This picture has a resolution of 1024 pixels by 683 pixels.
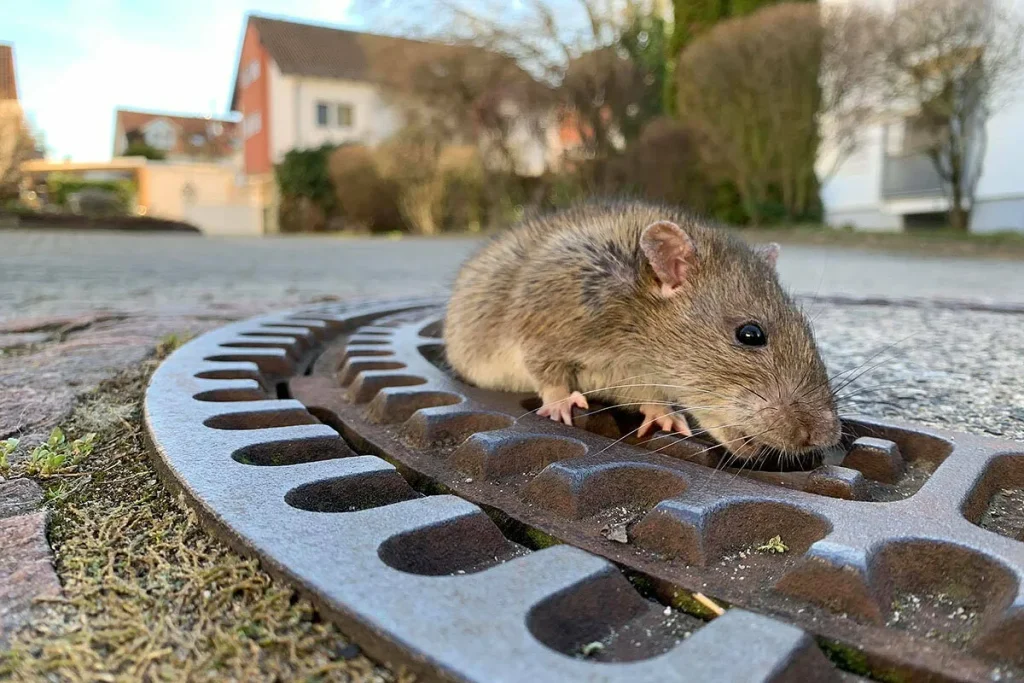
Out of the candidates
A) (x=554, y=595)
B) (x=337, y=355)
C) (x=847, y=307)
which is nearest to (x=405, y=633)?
(x=554, y=595)

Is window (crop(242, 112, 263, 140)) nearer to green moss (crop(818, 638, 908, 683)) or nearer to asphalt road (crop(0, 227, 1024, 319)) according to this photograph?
asphalt road (crop(0, 227, 1024, 319))

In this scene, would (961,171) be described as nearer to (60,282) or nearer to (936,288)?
(936,288)

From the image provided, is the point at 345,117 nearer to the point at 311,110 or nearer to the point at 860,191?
the point at 311,110

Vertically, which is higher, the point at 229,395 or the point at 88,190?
the point at 88,190

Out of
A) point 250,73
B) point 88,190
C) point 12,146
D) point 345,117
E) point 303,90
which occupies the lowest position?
point 88,190

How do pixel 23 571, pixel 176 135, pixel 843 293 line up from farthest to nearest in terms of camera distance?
1. pixel 176 135
2. pixel 843 293
3. pixel 23 571

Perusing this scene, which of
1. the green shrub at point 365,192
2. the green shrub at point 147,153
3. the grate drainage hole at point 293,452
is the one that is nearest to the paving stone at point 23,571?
the grate drainage hole at point 293,452

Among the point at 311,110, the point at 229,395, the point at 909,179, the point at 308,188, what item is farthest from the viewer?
the point at 311,110

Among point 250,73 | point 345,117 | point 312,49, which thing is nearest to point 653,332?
point 345,117
